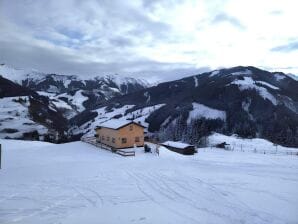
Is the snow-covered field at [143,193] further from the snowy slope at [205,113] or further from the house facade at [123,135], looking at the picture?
the snowy slope at [205,113]

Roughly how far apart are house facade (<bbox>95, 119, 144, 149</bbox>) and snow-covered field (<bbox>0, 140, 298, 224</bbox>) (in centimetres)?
1161

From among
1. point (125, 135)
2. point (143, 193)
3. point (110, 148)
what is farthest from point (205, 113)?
point (143, 193)

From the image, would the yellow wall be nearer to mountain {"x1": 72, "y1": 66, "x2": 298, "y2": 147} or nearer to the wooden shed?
the wooden shed

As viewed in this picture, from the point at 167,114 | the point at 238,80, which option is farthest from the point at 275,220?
the point at 238,80

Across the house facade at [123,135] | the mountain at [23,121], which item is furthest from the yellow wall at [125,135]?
the mountain at [23,121]

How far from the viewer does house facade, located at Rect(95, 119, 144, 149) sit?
145 ft

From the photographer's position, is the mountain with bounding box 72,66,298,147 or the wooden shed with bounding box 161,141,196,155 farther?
the mountain with bounding box 72,66,298,147

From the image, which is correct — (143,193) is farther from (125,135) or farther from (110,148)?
(125,135)

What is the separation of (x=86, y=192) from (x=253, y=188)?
1174cm

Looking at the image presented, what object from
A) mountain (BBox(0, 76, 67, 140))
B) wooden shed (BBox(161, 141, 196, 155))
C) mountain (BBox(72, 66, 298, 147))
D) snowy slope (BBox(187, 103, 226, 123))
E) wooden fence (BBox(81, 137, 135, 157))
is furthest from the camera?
snowy slope (BBox(187, 103, 226, 123))

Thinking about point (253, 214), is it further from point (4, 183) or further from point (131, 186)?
point (4, 183)

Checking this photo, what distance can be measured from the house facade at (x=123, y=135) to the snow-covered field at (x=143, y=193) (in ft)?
38.1

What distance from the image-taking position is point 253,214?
52.1 ft

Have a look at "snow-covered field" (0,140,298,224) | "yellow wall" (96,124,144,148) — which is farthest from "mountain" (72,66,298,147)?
"snow-covered field" (0,140,298,224)
